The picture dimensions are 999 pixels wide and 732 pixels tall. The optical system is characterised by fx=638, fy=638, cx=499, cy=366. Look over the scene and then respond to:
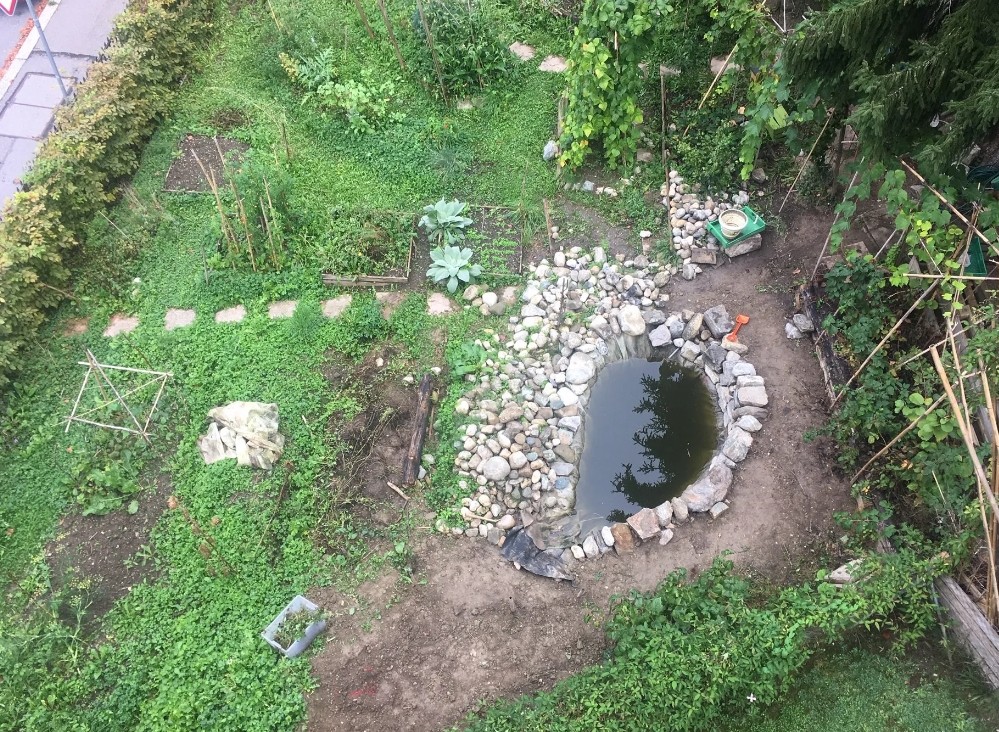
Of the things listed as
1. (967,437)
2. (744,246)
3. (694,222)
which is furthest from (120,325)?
(967,437)

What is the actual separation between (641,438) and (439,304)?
266cm

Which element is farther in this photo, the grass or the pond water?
the pond water

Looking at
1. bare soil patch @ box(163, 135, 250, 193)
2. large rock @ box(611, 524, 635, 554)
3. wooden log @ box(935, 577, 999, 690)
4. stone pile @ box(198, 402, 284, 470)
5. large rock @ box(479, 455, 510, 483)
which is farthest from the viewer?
bare soil patch @ box(163, 135, 250, 193)

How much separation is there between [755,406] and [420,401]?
3.32 meters

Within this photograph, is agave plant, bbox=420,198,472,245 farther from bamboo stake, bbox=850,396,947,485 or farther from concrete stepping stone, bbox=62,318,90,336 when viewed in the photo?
bamboo stake, bbox=850,396,947,485

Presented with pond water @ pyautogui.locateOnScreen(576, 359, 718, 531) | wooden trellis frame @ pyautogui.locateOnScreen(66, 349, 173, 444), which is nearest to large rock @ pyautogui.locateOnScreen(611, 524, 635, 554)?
pond water @ pyautogui.locateOnScreen(576, 359, 718, 531)

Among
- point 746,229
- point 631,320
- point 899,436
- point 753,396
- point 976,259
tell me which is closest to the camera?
point 899,436

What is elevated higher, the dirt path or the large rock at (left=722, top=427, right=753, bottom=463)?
the large rock at (left=722, top=427, right=753, bottom=463)

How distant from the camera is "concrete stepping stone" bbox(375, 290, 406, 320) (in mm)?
7176

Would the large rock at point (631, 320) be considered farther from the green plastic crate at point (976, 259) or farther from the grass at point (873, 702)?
the grass at point (873, 702)

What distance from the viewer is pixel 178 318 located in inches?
284

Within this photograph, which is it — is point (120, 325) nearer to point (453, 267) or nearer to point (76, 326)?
point (76, 326)

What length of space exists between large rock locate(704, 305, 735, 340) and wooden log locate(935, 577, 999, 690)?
2902 mm

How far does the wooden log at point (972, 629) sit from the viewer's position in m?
4.61
